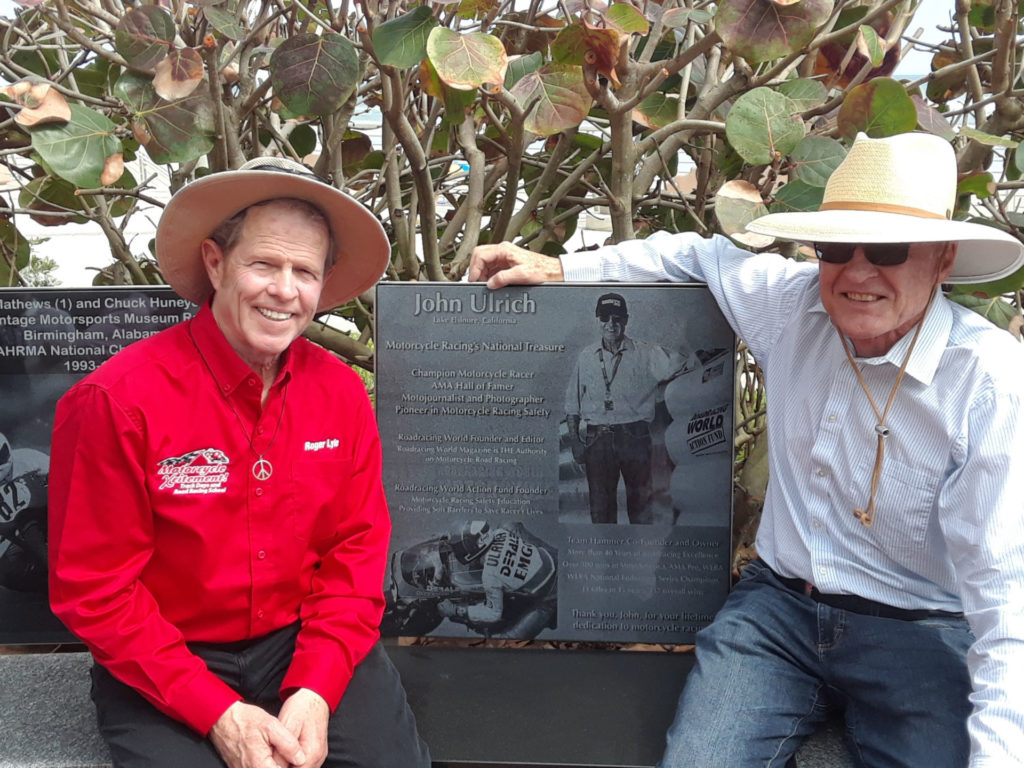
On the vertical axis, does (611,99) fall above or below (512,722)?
above

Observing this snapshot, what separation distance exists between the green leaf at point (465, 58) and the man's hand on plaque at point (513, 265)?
55cm

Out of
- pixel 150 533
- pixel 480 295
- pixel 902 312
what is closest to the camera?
pixel 150 533

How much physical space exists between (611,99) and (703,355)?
82 centimetres

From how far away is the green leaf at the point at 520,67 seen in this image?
3.12m

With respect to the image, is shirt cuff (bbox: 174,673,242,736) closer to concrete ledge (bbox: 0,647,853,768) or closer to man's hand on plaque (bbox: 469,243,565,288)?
concrete ledge (bbox: 0,647,853,768)

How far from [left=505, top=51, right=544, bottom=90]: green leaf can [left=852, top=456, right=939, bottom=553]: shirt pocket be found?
164 centimetres

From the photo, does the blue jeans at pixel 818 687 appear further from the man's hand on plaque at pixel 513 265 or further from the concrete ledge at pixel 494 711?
the man's hand on plaque at pixel 513 265

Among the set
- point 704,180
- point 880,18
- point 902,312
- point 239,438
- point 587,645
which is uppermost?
point 880,18

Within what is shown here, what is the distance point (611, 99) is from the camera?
116 inches

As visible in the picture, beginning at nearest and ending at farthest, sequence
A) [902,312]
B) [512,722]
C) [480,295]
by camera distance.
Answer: [902,312]
[512,722]
[480,295]

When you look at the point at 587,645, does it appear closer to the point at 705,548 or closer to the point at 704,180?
the point at 705,548

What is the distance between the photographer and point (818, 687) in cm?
248

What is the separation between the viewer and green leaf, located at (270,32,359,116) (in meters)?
2.76

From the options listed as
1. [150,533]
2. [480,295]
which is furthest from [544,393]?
[150,533]
